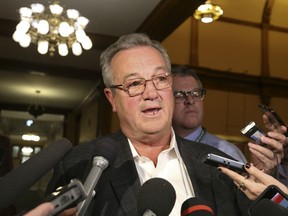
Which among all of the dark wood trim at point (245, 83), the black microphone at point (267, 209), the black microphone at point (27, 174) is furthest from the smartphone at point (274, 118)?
the dark wood trim at point (245, 83)

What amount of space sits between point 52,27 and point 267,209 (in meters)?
4.09

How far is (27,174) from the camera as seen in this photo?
0.83 meters

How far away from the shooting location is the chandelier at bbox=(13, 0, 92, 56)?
4447 mm

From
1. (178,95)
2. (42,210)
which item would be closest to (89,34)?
(178,95)

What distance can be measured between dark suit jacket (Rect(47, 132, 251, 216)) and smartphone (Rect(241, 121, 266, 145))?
0.68ft

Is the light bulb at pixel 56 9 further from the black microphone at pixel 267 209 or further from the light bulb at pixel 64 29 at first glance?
the black microphone at pixel 267 209

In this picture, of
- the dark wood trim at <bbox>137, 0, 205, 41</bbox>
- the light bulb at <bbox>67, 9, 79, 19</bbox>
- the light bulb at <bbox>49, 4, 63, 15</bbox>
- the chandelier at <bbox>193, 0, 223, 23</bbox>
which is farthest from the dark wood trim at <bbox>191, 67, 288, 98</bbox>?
the light bulb at <bbox>49, 4, 63, 15</bbox>

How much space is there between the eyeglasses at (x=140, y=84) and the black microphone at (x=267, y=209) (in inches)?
27.4

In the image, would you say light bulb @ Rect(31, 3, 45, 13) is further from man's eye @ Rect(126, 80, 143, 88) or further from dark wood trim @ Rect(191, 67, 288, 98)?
dark wood trim @ Rect(191, 67, 288, 98)

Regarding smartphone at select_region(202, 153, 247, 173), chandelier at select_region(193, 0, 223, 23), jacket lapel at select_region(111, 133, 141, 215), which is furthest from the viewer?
chandelier at select_region(193, 0, 223, 23)

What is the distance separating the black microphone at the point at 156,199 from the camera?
0.98 meters

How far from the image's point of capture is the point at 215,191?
1.56 metres

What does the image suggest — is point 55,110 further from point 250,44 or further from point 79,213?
point 79,213

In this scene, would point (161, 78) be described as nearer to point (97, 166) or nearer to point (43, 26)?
point (97, 166)
